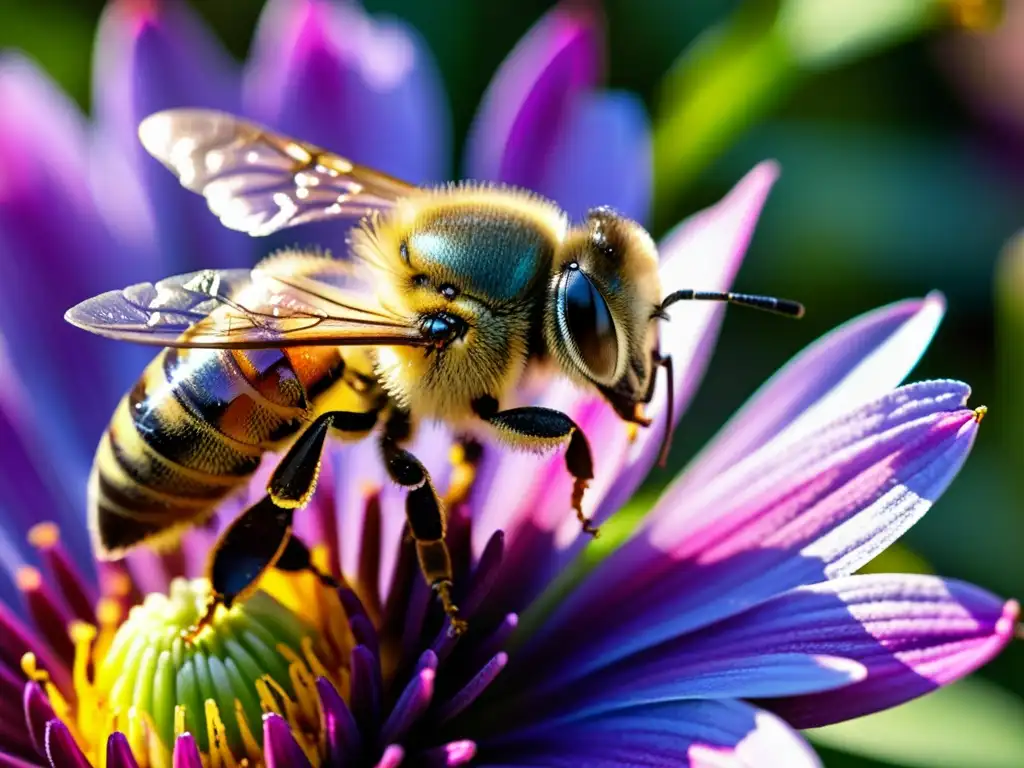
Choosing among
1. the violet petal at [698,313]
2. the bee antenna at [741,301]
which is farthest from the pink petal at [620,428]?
the bee antenna at [741,301]

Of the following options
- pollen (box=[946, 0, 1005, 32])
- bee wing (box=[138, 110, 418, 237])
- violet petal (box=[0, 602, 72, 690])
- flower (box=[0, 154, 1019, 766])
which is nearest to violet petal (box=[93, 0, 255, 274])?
bee wing (box=[138, 110, 418, 237])

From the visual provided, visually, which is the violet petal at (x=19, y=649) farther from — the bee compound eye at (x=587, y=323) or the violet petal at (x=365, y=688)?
the bee compound eye at (x=587, y=323)

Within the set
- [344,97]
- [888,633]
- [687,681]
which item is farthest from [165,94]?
[888,633]

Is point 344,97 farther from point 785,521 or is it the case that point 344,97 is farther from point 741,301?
point 785,521

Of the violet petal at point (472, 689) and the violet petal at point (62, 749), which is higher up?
the violet petal at point (472, 689)

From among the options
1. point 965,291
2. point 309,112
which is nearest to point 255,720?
point 309,112
